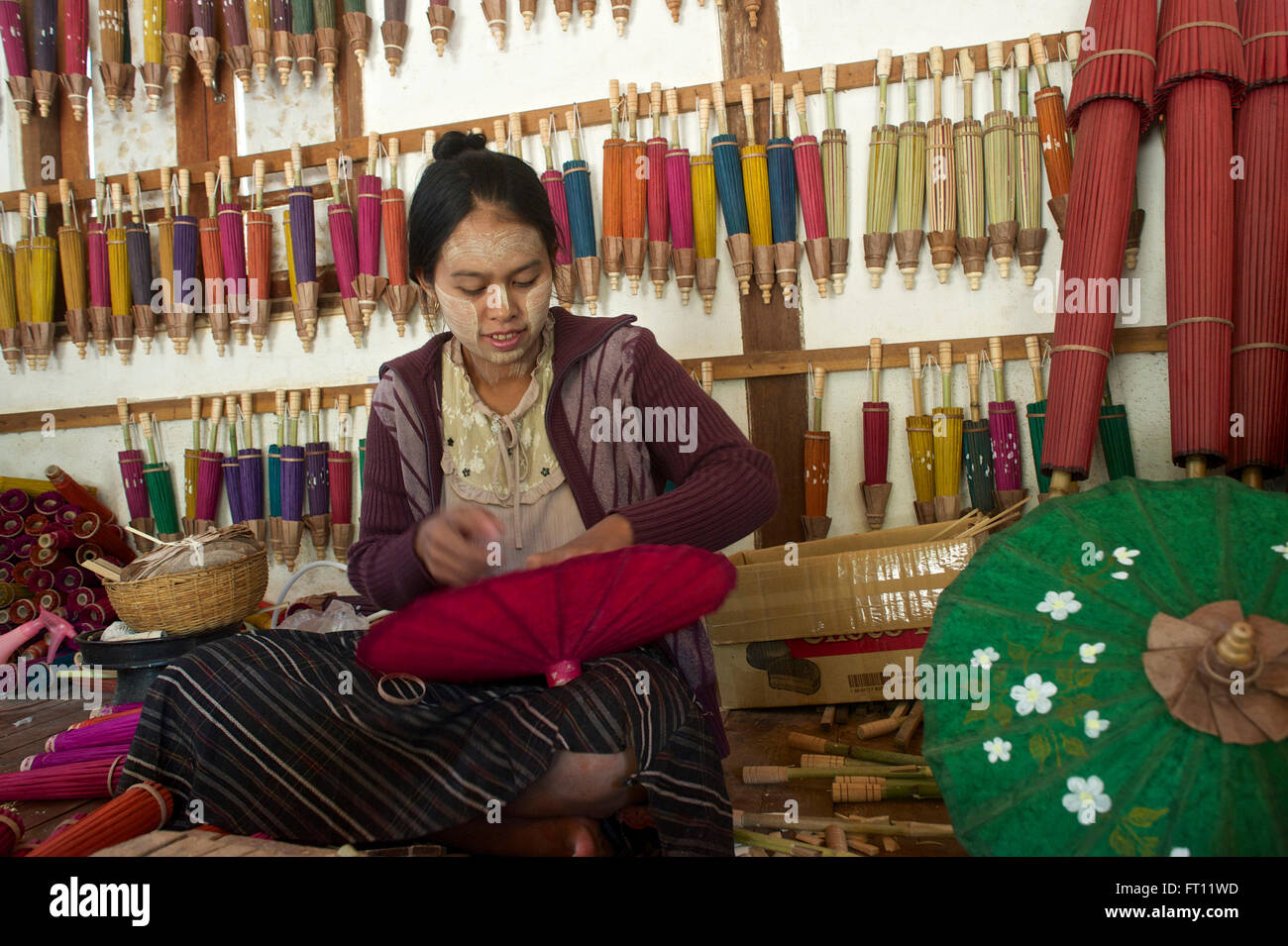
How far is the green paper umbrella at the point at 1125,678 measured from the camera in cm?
112

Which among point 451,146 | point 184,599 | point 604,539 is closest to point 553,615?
point 604,539

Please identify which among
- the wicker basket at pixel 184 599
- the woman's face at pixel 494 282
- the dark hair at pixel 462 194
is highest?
the dark hair at pixel 462 194

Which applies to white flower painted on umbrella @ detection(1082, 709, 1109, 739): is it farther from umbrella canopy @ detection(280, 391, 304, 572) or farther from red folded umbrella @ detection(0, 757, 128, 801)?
umbrella canopy @ detection(280, 391, 304, 572)

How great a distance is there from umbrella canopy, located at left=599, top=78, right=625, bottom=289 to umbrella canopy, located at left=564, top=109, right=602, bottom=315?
5 cm

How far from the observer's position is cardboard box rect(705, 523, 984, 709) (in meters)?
2.76

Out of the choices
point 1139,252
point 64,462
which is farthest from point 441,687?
point 64,462

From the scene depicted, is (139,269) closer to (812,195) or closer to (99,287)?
(99,287)

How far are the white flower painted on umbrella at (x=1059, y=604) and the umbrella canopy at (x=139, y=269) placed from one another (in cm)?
408

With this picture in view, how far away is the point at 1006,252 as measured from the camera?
320 centimetres

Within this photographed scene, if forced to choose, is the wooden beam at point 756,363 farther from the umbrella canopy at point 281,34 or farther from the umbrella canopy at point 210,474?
the umbrella canopy at point 281,34

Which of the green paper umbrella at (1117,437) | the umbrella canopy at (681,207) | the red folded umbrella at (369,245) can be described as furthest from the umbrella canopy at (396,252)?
the green paper umbrella at (1117,437)

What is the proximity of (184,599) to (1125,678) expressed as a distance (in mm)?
2726

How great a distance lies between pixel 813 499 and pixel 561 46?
208 centimetres

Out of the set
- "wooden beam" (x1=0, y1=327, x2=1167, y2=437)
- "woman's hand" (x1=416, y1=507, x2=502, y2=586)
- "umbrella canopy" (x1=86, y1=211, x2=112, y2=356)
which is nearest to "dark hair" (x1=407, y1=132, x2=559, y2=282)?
"woman's hand" (x1=416, y1=507, x2=502, y2=586)
